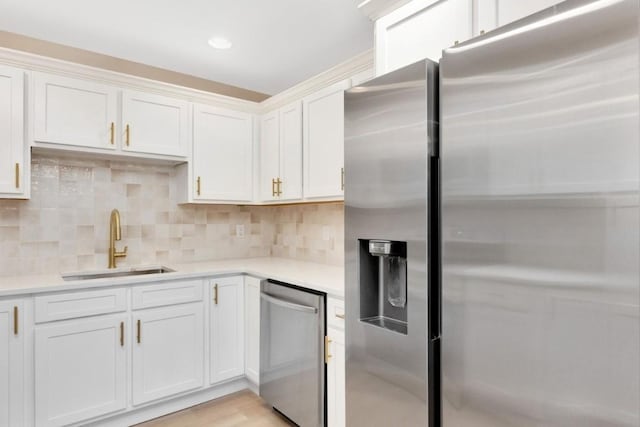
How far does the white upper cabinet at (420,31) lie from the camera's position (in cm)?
143

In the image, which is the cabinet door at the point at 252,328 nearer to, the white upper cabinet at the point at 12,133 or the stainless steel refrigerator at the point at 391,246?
the stainless steel refrigerator at the point at 391,246

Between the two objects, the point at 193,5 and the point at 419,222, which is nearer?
the point at 419,222

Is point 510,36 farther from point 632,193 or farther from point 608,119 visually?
point 632,193

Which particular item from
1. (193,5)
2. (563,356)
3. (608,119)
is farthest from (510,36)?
(193,5)

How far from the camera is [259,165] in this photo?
10.2 feet

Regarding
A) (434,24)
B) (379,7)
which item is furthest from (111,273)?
(434,24)

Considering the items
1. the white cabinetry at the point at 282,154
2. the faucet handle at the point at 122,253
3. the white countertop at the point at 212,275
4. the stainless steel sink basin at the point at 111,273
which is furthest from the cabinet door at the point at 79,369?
the white cabinetry at the point at 282,154

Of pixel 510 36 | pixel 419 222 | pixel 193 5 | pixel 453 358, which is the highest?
pixel 193 5

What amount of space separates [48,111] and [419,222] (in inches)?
91.0

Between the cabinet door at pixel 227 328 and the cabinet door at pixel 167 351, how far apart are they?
0.09 meters

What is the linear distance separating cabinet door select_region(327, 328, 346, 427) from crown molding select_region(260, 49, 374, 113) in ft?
4.94

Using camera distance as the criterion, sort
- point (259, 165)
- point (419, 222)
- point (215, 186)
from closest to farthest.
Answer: point (419, 222) → point (215, 186) → point (259, 165)

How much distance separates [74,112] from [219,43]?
0.99 m

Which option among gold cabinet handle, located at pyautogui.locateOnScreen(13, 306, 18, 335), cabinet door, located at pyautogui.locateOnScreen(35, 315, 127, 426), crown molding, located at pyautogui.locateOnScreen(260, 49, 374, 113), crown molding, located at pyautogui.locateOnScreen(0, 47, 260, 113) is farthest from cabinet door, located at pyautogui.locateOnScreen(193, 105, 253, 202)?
gold cabinet handle, located at pyautogui.locateOnScreen(13, 306, 18, 335)
